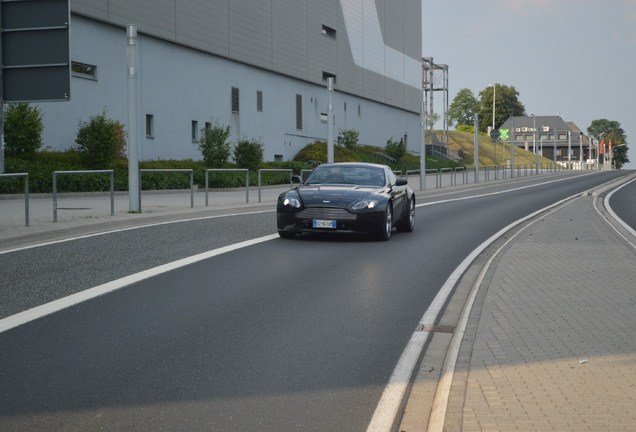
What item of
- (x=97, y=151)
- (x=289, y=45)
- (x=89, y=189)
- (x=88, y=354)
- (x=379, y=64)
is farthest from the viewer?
(x=379, y=64)

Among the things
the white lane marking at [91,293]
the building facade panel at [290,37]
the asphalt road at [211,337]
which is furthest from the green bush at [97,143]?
the building facade panel at [290,37]

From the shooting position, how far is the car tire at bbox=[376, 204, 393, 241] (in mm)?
14766

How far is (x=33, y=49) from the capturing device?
1923cm

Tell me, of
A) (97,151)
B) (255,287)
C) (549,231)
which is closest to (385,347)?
(255,287)

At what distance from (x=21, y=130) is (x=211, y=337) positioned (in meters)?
25.7

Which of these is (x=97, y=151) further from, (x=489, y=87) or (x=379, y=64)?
(x=489, y=87)

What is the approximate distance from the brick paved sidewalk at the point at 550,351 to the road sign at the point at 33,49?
11.8 m

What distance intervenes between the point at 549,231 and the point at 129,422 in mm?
13852

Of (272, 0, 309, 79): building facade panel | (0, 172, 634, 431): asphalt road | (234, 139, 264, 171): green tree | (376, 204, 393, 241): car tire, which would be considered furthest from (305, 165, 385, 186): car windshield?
(272, 0, 309, 79): building facade panel

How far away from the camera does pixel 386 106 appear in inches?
2977

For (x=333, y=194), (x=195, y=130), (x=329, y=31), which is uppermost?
(x=329, y=31)

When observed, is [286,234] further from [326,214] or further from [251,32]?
[251,32]

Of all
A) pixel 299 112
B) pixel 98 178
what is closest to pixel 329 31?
pixel 299 112

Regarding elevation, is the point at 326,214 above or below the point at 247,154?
below
